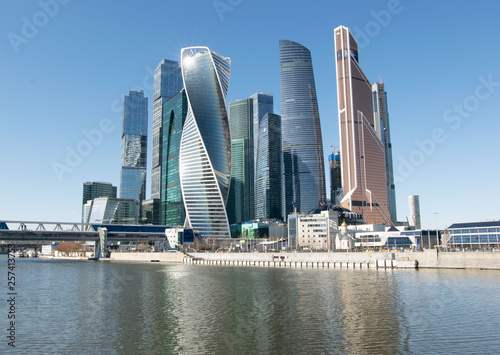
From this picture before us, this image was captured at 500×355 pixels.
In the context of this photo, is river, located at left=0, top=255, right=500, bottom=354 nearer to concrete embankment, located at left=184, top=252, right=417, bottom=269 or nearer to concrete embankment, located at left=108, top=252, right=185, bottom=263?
concrete embankment, located at left=184, top=252, right=417, bottom=269

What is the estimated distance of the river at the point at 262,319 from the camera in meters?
32.4

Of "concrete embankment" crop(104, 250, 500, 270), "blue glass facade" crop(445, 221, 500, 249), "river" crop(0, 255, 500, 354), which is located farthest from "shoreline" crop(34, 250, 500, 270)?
"blue glass facade" crop(445, 221, 500, 249)

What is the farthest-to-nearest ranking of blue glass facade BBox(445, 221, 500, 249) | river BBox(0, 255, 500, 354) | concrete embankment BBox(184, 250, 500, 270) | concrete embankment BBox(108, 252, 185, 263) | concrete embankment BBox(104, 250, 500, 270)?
concrete embankment BBox(108, 252, 185, 263), blue glass facade BBox(445, 221, 500, 249), concrete embankment BBox(104, 250, 500, 270), concrete embankment BBox(184, 250, 500, 270), river BBox(0, 255, 500, 354)

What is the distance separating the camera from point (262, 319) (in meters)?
42.5

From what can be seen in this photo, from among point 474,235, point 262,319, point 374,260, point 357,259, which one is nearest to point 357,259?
point 357,259

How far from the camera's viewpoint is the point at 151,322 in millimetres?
41844

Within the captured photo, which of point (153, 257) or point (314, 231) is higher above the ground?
point (314, 231)

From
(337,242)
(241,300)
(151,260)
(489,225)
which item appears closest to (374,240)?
(337,242)

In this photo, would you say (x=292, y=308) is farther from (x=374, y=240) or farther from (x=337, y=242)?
(x=374, y=240)

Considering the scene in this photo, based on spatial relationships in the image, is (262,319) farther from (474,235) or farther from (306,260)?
(474,235)

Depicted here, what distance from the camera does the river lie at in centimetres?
3244

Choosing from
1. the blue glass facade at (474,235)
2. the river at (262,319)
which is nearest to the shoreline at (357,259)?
the river at (262,319)

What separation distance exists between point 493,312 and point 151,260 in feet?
502

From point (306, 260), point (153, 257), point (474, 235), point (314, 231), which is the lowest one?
point (153, 257)
